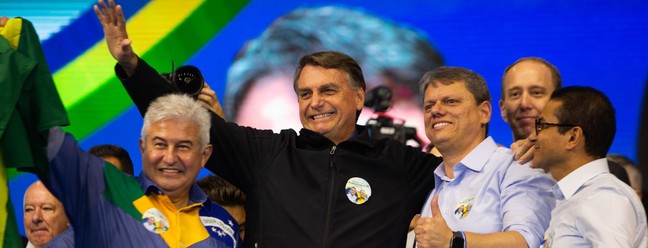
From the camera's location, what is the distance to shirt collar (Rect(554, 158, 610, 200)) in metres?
3.23

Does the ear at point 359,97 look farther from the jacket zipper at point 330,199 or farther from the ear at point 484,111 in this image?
the ear at point 484,111

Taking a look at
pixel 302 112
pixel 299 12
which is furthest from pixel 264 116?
pixel 302 112

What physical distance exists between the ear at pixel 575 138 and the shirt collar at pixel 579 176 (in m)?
0.07

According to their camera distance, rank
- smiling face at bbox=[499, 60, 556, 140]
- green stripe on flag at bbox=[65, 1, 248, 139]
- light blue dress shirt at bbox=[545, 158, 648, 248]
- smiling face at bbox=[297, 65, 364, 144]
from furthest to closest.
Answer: green stripe on flag at bbox=[65, 1, 248, 139] < smiling face at bbox=[499, 60, 556, 140] < smiling face at bbox=[297, 65, 364, 144] < light blue dress shirt at bbox=[545, 158, 648, 248]

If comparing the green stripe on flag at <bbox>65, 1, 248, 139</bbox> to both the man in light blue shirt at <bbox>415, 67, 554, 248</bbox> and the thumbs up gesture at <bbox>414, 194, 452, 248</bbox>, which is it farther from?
the thumbs up gesture at <bbox>414, 194, 452, 248</bbox>

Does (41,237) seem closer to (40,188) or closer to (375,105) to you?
(40,188)

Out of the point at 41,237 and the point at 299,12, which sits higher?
the point at 299,12

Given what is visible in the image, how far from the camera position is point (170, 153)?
125 inches

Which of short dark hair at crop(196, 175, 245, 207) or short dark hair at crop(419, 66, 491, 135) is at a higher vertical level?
short dark hair at crop(419, 66, 491, 135)

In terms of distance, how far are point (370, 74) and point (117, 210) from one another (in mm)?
2873

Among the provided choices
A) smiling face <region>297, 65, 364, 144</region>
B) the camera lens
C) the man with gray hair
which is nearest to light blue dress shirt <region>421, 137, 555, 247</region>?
smiling face <region>297, 65, 364, 144</region>

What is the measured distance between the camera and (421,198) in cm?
363

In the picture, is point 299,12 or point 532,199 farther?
point 299,12

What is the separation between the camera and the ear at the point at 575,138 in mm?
3285
